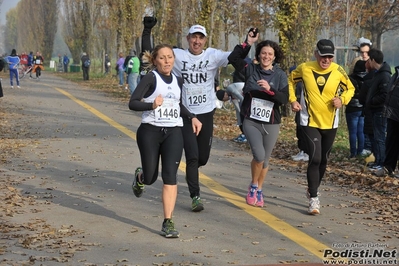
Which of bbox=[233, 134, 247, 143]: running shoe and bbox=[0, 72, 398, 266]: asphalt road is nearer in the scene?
bbox=[0, 72, 398, 266]: asphalt road

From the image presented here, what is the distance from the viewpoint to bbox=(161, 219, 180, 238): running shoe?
7.20 meters

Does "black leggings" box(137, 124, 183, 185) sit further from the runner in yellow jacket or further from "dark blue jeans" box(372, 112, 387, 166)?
"dark blue jeans" box(372, 112, 387, 166)

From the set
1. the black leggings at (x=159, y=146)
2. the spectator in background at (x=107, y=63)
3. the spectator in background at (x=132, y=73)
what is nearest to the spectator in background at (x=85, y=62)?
the spectator in background at (x=107, y=63)

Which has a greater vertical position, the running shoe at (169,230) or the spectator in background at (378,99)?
the spectator in background at (378,99)

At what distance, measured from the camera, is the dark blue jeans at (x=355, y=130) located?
43.8ft

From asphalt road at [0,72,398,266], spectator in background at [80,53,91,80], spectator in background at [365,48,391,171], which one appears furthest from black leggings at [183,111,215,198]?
spectator in background at [80,53,91,80]

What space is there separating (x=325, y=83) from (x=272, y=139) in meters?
0.91

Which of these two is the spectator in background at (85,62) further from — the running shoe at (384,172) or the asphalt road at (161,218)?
the running shoe at (384,172)

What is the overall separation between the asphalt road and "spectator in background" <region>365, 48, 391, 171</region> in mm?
1503

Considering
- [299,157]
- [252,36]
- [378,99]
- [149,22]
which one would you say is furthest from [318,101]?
[299,157]

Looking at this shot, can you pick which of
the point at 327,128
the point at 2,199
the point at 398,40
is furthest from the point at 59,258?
the point at 398,40

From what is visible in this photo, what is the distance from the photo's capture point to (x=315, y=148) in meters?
8.77

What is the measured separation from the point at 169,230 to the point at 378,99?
589 cm

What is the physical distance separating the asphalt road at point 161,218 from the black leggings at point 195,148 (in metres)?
0.33
